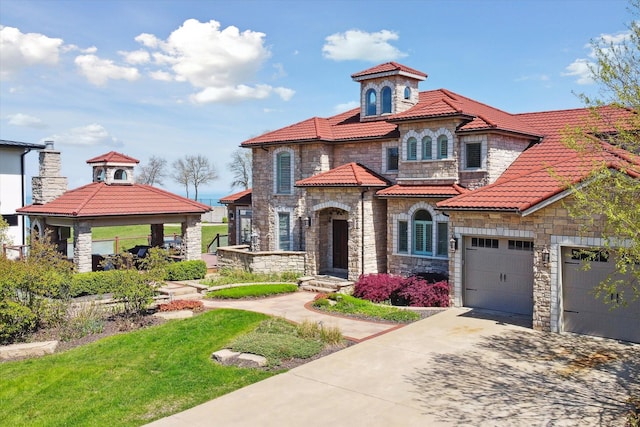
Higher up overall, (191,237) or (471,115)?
(471,115)

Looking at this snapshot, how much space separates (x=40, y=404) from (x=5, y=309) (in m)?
4.79

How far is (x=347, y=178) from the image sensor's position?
73.4 ft

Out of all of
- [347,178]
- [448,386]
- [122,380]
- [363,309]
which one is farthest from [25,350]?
[347,178]

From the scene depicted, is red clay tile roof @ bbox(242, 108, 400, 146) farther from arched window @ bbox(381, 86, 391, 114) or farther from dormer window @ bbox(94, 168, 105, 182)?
dormer window @ bbox(94, 168, 105, 182)

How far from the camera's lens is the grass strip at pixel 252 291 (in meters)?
20.0

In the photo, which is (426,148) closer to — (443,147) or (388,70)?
(443,147)

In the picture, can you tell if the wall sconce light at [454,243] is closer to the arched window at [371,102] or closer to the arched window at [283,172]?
the arched window at [371,102]

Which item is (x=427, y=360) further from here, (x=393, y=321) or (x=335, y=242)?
(x=335, y=242)

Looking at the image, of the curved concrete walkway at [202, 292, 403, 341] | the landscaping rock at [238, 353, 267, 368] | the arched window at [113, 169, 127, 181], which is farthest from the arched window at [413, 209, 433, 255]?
the arched window at [113, 169, 127, 181]

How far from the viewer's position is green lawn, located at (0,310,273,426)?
9875 millimetres

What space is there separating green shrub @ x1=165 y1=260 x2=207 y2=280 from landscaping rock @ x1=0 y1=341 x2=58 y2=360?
9.31 m

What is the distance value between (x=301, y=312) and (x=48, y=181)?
14585 mm

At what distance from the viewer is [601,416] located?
9.08 meters

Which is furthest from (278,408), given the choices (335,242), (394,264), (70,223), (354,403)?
(70,223)
